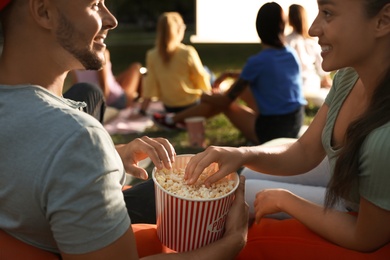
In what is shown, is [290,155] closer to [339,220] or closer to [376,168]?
[339,220]

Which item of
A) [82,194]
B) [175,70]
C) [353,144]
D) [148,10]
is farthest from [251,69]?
[148,10]

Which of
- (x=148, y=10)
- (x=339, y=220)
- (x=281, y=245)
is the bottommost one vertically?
(x=148, y=10)

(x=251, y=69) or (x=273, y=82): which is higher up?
(x=251, y=69)

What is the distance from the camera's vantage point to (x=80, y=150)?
119 cm

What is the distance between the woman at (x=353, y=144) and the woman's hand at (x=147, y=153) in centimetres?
12

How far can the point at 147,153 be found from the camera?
1746 millimetres

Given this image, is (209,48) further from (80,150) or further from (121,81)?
(80,150)

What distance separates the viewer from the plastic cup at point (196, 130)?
4.70m

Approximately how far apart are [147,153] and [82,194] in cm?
57

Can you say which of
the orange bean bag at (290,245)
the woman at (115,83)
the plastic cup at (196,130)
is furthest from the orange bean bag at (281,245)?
the woman at (115,83)

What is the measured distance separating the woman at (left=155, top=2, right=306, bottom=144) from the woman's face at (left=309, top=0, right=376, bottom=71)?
110 inches

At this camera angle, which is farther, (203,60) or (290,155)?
(203,60)

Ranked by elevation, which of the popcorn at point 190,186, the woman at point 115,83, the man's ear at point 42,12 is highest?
the man's ear at point 42,12

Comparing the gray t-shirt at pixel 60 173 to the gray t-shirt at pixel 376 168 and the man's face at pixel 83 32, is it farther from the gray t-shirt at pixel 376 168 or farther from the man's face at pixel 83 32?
the gray t-shirt at pixel 376 168
